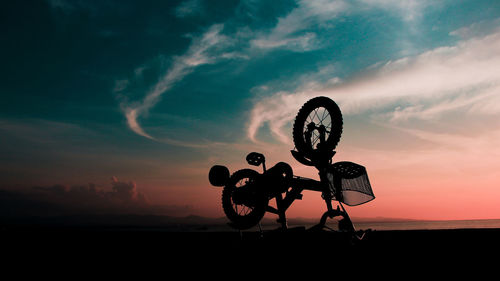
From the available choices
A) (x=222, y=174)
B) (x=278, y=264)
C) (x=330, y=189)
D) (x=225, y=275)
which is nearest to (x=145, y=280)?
(x=225, y=275)

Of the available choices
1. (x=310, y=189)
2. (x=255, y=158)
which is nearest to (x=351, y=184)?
(x=310, y=189)

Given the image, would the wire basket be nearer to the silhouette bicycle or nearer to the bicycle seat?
the silhouette bicycle

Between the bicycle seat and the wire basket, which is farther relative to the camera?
the bicycle seat

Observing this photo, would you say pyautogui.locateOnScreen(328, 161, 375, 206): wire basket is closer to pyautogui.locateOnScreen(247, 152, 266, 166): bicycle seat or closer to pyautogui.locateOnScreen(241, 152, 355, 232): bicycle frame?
pyautogui.locateOnScreen(241, 152, 355, 232): bicycle frame

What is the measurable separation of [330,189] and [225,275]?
6.54 metres

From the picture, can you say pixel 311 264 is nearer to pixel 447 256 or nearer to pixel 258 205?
pixel 258 205

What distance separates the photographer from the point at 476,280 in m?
6.98

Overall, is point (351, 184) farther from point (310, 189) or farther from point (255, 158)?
point (255, 158)

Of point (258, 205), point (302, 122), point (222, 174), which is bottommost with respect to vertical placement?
point (258, 205)

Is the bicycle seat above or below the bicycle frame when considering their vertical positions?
above

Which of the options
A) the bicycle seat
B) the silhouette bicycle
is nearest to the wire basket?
the silhouette bicycle

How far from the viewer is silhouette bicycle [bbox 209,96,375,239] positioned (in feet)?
39.6

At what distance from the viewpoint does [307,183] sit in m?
12.7

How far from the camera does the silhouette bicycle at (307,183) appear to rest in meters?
12.1
